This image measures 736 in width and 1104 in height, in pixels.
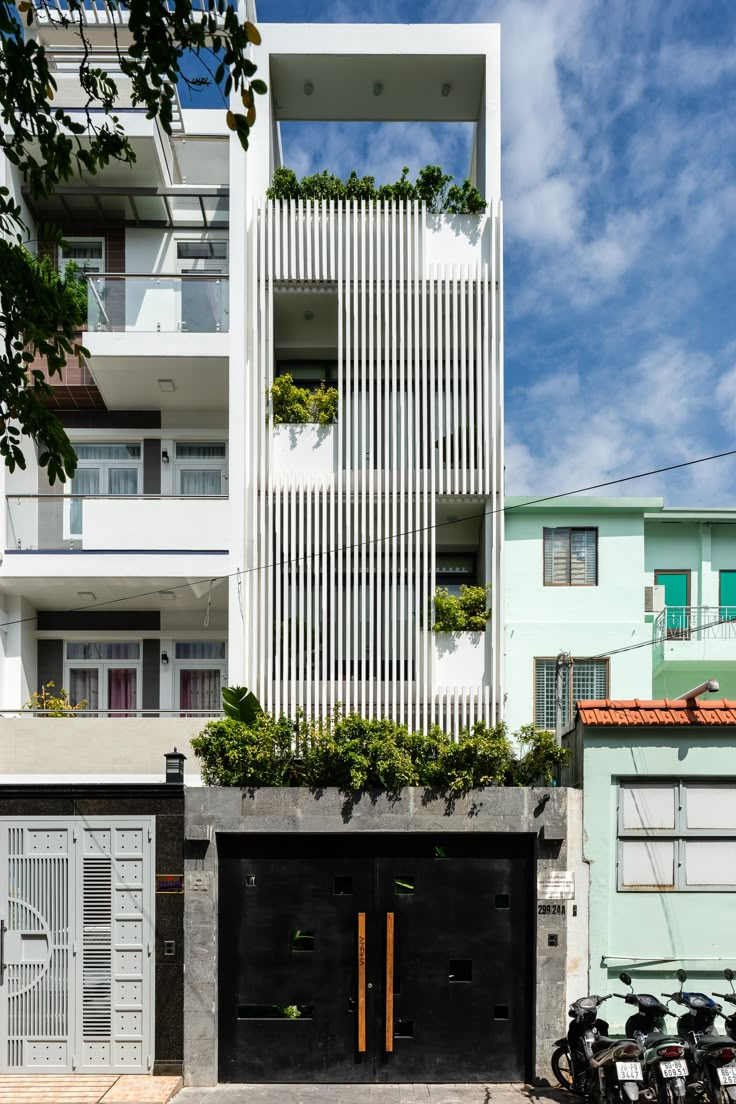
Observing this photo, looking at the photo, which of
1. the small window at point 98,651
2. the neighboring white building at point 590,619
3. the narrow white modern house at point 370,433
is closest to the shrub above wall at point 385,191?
the narrow white modern house at point 370,433

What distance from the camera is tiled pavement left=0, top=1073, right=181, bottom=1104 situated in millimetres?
9031

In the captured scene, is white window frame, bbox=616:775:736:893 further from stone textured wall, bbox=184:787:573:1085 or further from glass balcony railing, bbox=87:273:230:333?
glass balcony railing, bbox=87:273:230:333

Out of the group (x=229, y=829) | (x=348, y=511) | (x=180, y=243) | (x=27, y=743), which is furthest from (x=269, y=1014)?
(x=180, y=243)

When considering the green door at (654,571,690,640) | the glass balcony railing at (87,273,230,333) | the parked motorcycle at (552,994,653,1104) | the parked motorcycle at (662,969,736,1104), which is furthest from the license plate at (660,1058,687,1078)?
the green door at (654,571,690,640)

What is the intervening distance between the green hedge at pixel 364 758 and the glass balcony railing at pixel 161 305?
658 centimetres

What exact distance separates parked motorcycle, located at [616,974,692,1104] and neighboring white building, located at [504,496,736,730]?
7924mm

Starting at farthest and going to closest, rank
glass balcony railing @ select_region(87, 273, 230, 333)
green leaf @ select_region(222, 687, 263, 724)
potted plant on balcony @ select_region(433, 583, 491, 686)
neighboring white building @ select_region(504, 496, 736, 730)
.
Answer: neighboring white building @ select_region(504, 496, 736, 730)
glass balcony railing @ select_region(87, 273, 230, 333)
potted plant on balcony @ select_region(433, 583, 491, 686)
green leaf @ select_region(222, 687, 263, 724)

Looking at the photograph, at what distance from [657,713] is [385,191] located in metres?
8.94

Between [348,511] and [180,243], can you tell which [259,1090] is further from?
[180,243]

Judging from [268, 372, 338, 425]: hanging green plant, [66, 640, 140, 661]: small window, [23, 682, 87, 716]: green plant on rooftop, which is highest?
[268, 372, 338, 425]: hanging green plant

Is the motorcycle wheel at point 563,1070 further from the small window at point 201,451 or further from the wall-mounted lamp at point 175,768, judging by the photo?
the small window at point 201,451

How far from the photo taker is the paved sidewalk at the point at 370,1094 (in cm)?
915

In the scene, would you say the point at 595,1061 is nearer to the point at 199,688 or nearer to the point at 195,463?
the point at 199,688

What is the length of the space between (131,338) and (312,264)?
2947 millimetres
